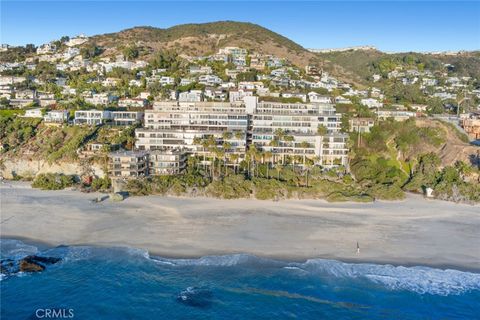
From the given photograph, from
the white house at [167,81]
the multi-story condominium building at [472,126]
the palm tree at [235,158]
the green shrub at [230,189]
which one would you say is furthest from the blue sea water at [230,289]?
Result: the white house at [167,81]

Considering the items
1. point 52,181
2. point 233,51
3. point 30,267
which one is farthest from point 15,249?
point 233,51

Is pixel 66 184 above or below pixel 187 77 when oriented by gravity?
below

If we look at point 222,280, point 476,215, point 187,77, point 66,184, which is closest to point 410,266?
point 222,280

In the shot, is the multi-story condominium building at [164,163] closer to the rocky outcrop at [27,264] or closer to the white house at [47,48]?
the rocky outcrop at [27,264]

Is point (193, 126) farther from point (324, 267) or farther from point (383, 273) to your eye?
point (383, 273)

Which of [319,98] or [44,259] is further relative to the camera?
[319,98]

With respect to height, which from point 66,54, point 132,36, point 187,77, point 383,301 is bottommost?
point 383,301

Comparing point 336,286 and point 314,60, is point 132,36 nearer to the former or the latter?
point 314,60

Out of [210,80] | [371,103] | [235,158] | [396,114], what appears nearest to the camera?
[235,158]
